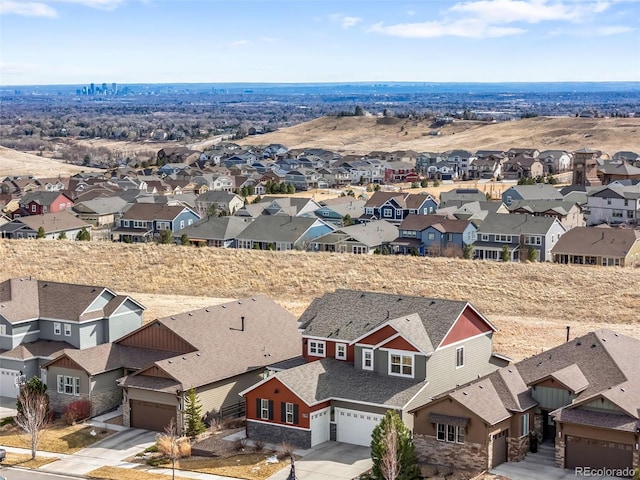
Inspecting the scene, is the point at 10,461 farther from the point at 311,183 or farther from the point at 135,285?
the point at 311,183

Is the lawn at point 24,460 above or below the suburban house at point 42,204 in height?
below

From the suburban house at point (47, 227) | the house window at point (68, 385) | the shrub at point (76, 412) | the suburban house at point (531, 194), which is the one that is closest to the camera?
the shrub at point (76, 412)

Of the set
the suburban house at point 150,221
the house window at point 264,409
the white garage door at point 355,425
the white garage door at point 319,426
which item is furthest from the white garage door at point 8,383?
the suburban house at point 150,221

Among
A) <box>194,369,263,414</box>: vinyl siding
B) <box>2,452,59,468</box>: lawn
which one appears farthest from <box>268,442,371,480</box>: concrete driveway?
<box>2,452,59,468</box>: lawn

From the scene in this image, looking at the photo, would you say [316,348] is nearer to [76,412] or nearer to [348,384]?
[348,384]

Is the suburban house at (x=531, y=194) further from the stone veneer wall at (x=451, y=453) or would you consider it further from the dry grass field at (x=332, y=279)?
the stone veneer wall at (x=451, y=453)

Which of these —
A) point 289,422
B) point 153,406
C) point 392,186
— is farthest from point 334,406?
point 392,186
